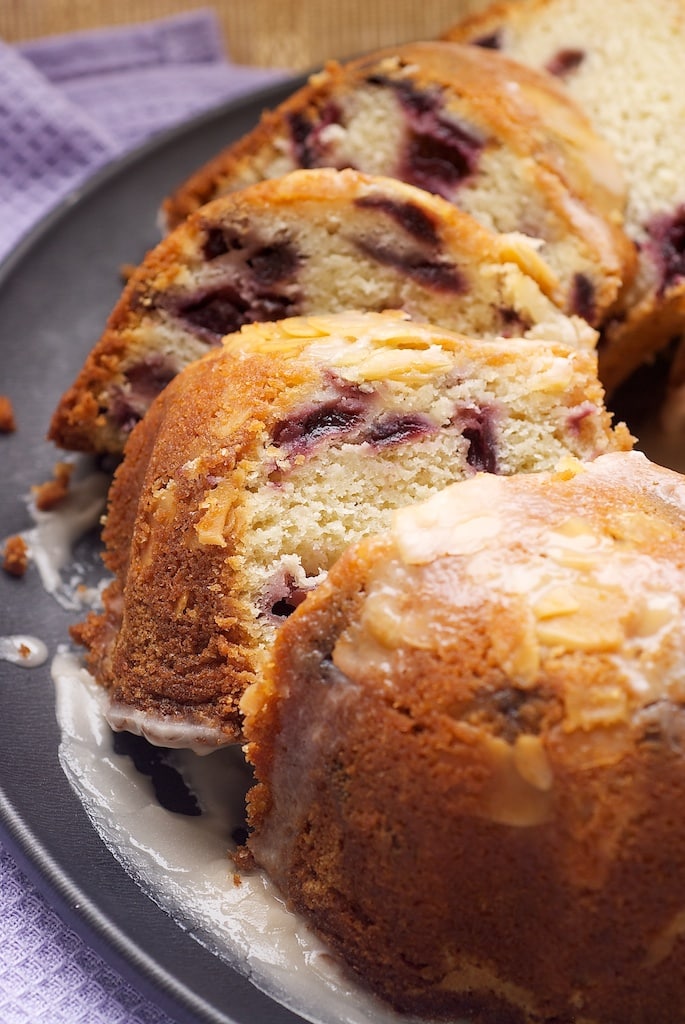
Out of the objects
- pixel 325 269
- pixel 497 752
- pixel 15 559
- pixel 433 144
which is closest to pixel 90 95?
pixel 433 144

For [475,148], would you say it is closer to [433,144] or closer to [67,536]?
[433,144]

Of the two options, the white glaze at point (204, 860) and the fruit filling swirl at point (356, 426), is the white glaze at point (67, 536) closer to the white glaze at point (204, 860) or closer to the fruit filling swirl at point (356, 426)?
the white glaze at point (204, 860)

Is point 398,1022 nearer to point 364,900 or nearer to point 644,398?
point 364,900

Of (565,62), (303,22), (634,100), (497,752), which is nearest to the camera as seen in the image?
(497,752)

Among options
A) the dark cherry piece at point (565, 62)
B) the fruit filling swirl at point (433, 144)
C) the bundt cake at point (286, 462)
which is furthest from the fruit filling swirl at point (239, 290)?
the dark cherry piece at point (565, 62)

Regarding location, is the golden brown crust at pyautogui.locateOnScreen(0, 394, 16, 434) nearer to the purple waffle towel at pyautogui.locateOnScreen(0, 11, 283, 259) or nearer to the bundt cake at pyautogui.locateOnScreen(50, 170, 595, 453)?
the bundt cake at pyautogui.locateOnScreen(50, 170, 595, 453)

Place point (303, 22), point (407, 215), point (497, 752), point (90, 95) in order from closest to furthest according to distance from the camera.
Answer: point (497, 752) < point (407, 215) < point (90, 95) < point (303, 22)
